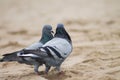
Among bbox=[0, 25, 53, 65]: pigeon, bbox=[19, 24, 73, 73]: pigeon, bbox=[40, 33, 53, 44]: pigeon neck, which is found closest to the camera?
bbox=[19, 24, 73, 73]: pigeon

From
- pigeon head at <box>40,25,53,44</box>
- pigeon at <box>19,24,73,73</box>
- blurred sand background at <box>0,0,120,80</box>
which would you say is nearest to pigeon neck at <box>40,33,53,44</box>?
pigeon head at <box>40,25,53,44</box>

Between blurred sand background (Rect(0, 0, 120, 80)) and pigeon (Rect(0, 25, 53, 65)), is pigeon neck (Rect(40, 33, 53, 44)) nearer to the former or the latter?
pigeon (Rect(0, 25, 53, 65))

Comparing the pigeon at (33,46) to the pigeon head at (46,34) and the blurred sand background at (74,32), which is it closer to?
the pigeon head at (46,34)

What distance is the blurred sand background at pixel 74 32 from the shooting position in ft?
25.4

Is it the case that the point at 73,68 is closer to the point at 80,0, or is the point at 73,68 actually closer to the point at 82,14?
the point at 82,14

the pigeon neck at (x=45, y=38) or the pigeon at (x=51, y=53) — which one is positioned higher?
the pigeon neck at (x=45, y=38)

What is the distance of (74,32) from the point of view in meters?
12.4

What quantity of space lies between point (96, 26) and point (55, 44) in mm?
5802

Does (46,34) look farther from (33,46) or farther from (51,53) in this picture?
(51,53)

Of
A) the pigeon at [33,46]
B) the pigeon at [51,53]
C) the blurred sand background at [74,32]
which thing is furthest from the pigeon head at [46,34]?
the blurred sand background at [74,32]

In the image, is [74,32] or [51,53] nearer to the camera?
[51,53]

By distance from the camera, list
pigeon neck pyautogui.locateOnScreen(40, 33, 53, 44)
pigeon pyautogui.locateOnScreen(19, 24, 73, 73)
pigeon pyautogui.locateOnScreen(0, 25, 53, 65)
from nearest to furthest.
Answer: pigeon pyautogui.locateOnScreen(19, 24, 73, 73) < pigeon pyautogui.locateOnScreen(0, 25, 53, 65) < pigeon neck pyautogui.locateOnScreen(40, 33, 53, 44)

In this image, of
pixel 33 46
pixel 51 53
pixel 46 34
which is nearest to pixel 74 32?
pixel 46 34

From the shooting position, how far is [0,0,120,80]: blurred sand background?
775 centimetres
